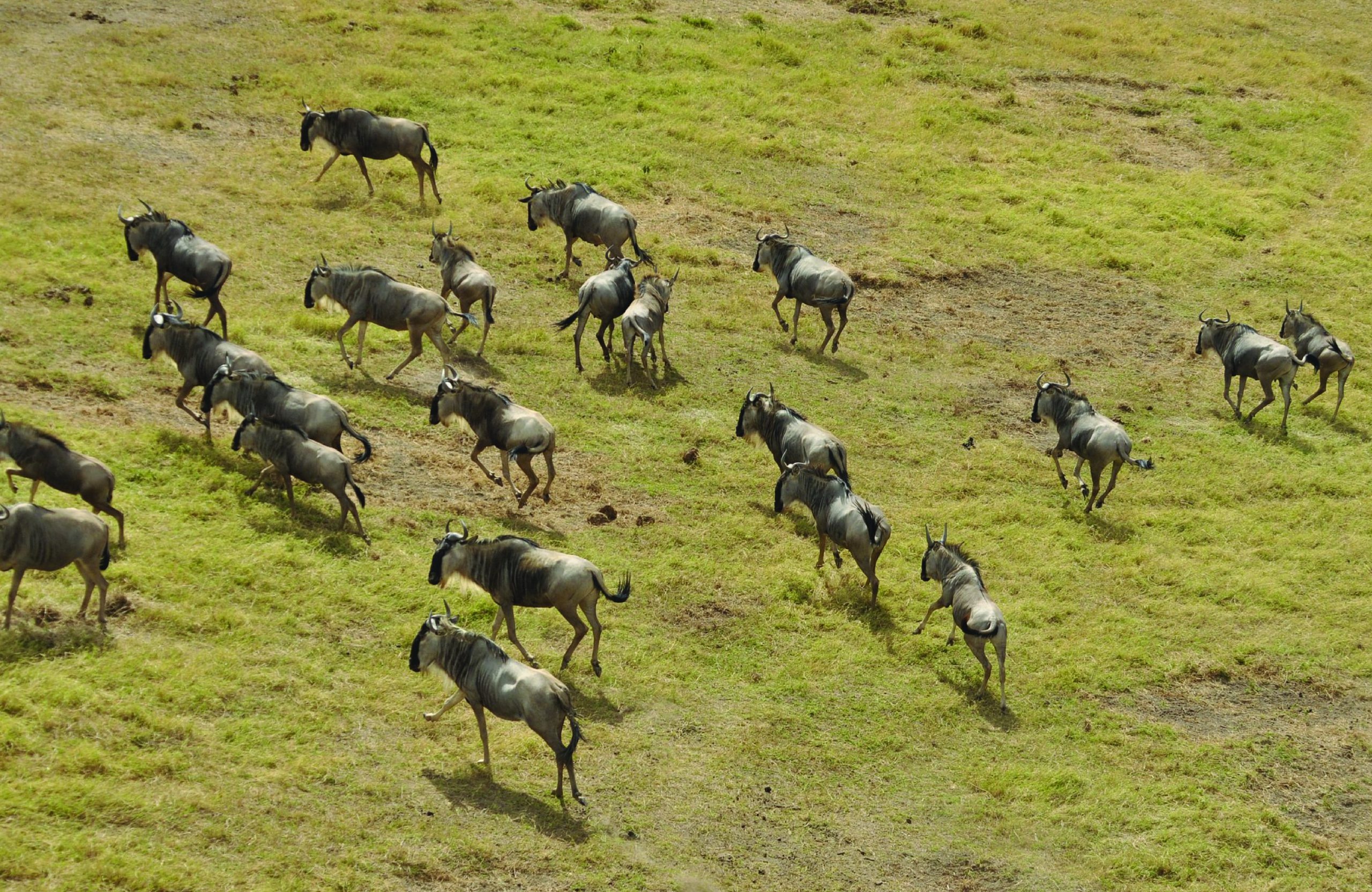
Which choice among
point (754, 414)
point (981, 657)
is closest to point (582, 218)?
point (754, 414)

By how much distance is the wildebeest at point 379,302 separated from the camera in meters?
18.0

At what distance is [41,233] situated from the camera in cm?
1981

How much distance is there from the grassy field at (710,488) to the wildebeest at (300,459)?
44cm

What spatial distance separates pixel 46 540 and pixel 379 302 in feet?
23.3

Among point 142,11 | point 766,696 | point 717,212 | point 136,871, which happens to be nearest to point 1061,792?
point 766,696

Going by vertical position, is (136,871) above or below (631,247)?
below

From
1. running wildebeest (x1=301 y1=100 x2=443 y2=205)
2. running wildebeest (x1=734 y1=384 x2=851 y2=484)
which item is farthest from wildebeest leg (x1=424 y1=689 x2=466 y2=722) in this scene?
running wildebeest (x1=301 y1=100 x2=443 y2=205)

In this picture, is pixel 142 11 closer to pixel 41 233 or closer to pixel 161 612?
pixel 41 233

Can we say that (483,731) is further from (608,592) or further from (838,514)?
(838,514)

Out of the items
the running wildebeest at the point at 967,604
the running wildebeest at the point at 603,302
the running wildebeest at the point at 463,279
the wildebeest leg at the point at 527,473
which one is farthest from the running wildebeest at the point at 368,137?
the running wildebeest at the point at 967,604

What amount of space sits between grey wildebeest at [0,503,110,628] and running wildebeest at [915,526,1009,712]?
818cm

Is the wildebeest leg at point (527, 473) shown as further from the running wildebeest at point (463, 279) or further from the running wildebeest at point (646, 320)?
the running wildebeest at point (463, 279)

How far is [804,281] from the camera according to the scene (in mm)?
21203

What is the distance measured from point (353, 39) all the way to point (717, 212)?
1044 centimetres
